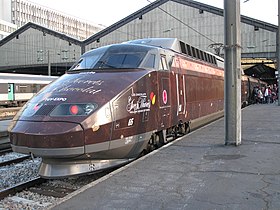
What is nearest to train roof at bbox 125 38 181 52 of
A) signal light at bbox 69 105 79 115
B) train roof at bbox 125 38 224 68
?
train roof at bbox 125 38 224 68

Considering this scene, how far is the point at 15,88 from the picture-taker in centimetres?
3319

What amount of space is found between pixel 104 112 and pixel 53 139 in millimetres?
1048

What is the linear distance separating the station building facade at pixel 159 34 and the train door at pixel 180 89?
3083 centimetres

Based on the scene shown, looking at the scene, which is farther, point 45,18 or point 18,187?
point 45,18

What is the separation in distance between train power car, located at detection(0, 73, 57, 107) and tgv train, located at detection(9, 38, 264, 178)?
24.7 m

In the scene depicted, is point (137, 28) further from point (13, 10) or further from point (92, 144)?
point (13, 10)

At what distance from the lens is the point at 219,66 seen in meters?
17.1

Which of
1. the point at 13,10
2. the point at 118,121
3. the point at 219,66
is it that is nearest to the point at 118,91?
the point at 118,121

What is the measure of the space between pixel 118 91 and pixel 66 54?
Result: 5544 centimetres

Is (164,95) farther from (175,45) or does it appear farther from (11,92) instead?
(11,92)

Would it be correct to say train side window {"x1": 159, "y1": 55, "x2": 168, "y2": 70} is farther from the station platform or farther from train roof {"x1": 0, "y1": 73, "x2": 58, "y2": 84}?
train roof {"x1": 0, "y1": 73, "x2": 58, "y2": 84}

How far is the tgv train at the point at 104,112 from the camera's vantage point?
20.9ft

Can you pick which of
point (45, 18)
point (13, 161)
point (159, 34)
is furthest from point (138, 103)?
point (45, 18)

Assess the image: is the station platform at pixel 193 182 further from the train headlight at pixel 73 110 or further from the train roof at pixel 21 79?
the train roof at pixel 21 79
